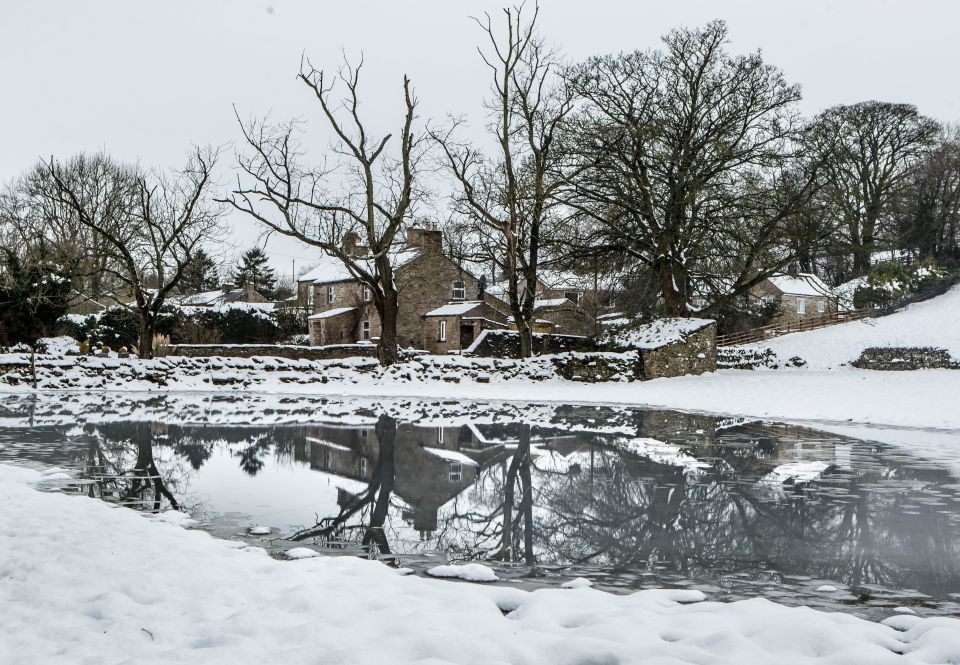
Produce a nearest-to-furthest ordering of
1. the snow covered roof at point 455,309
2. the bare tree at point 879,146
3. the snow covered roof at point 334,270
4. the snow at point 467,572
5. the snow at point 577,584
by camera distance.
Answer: the snow at point 577,584, the snow at point 467,572, the bare tree at point 879,146, the snow covered roof at point 455,309, the snow covered roof at point 334,270

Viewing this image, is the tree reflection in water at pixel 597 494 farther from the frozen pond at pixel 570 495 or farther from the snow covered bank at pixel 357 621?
the snow covered bank at pixel 357 621

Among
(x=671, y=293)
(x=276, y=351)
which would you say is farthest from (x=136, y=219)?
(x=671, y=293)

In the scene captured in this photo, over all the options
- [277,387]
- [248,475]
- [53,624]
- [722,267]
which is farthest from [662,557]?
[722,267]

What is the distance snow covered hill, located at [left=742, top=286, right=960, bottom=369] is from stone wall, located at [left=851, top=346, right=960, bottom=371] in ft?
1.51

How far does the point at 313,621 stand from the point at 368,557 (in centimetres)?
157

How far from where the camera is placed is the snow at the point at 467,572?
4.93 m

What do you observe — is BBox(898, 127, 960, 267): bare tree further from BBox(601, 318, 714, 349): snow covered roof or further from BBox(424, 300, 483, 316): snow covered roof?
BBox(424, 300, 483, 316): snow covered roof

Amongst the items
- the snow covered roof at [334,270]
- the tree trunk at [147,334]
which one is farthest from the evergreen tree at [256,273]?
the tree trunk at [147,334]

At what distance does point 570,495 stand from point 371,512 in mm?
2136

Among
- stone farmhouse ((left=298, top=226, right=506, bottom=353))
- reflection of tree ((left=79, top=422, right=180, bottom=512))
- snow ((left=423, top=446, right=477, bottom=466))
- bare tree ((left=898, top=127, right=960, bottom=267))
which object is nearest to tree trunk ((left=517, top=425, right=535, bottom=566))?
snow ((left=423, top=446, right=477, bottom=466))

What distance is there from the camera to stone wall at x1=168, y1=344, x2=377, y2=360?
35.9 metres

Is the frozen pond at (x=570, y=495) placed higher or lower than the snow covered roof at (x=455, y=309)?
lower

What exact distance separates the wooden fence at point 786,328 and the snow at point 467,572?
35.2 metres

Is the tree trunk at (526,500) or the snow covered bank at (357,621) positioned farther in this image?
the tree trunk at (526,500)
